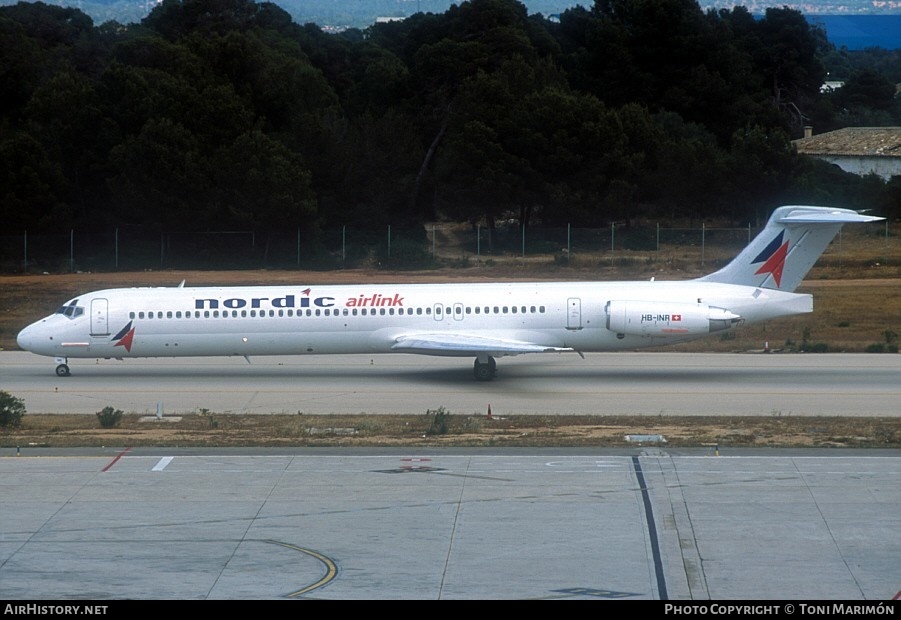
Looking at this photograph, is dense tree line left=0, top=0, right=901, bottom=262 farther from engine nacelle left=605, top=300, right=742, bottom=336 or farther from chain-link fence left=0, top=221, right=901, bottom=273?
engine nacelle left=605, top=300, right=742, bottom=336

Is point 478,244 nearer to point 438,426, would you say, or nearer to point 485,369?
point 485,369

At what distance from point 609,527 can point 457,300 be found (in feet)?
56.2

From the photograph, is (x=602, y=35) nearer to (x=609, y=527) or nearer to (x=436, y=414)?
(x=436, y=414)

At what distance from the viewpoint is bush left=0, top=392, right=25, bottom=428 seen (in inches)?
1035

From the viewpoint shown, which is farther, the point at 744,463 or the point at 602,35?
the point at 602,35

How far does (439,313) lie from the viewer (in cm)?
3359

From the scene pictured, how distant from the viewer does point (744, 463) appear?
21.3m

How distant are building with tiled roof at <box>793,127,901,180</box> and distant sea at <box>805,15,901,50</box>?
4489cm

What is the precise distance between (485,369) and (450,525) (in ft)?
53.3

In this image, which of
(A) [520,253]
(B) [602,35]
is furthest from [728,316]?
(B) [602,35]

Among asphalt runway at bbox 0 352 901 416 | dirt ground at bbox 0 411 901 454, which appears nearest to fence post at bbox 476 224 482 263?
asphalt runway at bbox 0 352 901 416

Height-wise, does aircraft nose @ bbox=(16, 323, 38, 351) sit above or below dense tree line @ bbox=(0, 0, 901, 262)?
below

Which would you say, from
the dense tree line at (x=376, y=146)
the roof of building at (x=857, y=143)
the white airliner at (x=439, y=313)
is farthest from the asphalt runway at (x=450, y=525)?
the roof of building at (x=857, y=143)

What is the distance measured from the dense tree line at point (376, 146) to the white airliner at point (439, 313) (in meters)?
28.3
